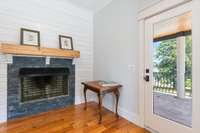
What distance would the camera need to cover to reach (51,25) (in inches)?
117

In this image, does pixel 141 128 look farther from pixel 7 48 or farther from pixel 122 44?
pixel 7 48

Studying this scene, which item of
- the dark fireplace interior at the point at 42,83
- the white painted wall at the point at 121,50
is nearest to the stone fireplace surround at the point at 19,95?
the dark fireplace interior at the point at 42,83

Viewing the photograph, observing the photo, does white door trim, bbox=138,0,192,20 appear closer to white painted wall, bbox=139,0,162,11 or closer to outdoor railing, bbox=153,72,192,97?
white painted wall, bbox=139,0,162,11

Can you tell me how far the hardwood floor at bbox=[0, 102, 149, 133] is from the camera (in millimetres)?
2105

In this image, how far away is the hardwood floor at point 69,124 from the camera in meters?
2.11

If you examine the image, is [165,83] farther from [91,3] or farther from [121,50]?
[91,3]

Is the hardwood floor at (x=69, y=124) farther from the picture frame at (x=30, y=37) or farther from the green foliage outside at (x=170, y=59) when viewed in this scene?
the picture frame at (x=30, y=37)

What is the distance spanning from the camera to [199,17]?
4.95ft

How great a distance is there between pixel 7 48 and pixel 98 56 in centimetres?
200

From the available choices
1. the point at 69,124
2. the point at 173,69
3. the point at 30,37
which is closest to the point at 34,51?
the point at 30,37

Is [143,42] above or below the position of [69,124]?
above

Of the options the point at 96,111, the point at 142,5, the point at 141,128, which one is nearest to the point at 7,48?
the point at 96,111

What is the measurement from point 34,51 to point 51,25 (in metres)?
0.80

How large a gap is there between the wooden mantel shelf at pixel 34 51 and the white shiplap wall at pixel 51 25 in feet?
0.81
